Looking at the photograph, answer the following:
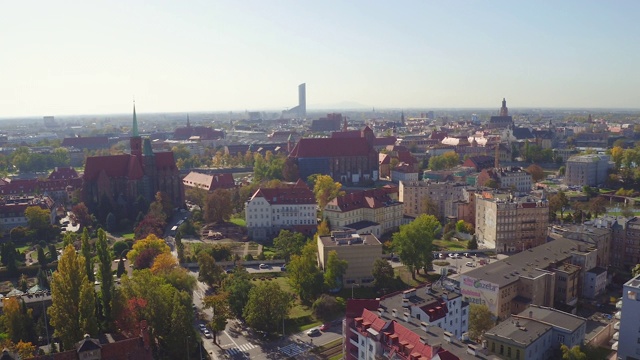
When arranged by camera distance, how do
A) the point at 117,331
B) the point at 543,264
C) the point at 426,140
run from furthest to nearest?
the point at 426,140
the point at 543,264
the point at 117,331

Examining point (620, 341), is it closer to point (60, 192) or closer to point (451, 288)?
point (451, 288)

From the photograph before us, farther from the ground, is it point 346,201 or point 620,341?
point 346,201

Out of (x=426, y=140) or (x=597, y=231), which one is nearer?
(x=597, y=231)

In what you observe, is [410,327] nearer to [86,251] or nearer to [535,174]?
[86,251]

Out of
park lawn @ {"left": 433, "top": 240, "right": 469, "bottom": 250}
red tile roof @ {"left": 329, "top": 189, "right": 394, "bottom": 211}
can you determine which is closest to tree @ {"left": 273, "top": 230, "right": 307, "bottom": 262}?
red tile roof @ {"left": 329, "top": 189, "right": 394, "bottom": 211}

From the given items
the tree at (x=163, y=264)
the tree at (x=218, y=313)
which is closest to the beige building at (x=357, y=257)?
the tree at (x=218, y=313)

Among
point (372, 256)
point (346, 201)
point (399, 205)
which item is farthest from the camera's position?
point (399, 205)

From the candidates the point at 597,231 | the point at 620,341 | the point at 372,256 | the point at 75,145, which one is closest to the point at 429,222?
the point at 372,256
